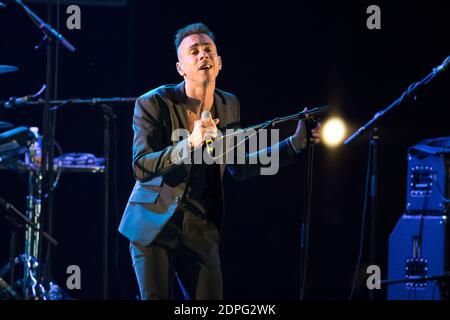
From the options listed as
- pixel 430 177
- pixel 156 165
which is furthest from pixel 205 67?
pixel 430 177

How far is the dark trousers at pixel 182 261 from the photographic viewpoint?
10.4ft

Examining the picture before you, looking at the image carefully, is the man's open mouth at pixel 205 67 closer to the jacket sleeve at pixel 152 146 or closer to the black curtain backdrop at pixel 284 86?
the jacket sleeve at pixel 152 146

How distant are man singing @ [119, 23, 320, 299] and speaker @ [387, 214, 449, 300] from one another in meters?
1.54

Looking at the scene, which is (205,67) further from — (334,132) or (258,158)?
(334,132)

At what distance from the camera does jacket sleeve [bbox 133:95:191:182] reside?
3.12 metres

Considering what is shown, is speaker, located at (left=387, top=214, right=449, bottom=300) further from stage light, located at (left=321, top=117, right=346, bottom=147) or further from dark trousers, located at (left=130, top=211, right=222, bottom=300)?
dark trousers, located at (left=130, top=211, right=222, bottom=300)

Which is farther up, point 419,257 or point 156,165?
point 156,165

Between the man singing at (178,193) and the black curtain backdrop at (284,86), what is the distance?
2.36 m

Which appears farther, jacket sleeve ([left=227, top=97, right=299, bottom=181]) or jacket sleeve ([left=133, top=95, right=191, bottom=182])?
jacket sleeve ([left=227, top=97, right=299, bottom=181])

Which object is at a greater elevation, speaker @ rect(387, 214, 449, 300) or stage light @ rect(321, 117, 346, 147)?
stage light @ rect(321, 117, 346, 147)

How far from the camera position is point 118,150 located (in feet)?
19.6

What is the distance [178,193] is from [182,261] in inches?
12.9

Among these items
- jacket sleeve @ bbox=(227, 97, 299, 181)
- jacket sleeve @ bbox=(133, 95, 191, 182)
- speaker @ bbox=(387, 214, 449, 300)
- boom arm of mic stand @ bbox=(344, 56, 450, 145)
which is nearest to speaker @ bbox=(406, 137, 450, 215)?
speaker @ bbox=(387, 214, 449, 300)

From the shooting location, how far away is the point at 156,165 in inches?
124
